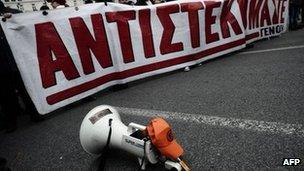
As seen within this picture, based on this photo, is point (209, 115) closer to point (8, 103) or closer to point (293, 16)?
point (8, 103)

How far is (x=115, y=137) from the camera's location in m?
2.95

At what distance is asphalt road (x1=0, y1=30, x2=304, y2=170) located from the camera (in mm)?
2873

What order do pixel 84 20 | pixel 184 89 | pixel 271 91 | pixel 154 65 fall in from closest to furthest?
1. pixel 271 91
2. pixel 184 89
3. pixel 84 20
4. pixel 154 65

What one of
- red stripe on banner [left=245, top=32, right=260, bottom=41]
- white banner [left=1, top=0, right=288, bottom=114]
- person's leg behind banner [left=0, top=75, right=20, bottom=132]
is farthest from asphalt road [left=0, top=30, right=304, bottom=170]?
red stripe on banner [left=245, top=32, right=260, bottom=41]

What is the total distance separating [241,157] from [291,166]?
41 centimetres

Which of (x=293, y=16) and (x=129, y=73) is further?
(x=293, y=16)

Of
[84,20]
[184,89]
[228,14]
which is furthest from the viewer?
[228,14]

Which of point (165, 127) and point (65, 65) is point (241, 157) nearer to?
point (165, 127)

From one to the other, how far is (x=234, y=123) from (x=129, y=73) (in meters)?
3.06

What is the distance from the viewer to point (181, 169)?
258 cm

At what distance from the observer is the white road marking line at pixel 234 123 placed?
3120 mm

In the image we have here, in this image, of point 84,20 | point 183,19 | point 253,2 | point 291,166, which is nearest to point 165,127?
point 291,166

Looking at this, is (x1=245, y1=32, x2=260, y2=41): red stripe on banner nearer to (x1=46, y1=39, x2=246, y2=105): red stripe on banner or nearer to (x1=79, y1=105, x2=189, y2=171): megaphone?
(x1=46, y1=39, x2=246, y2=105): red stripe on banner

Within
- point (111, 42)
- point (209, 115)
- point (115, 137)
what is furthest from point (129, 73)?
point (115, 137)
